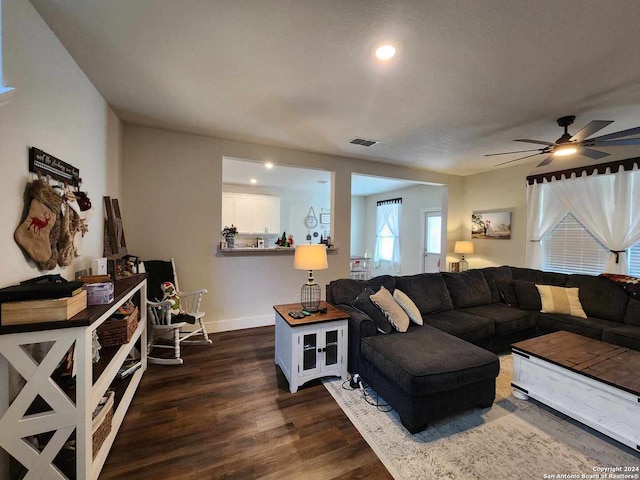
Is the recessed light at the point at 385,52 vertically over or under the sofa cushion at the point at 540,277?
over

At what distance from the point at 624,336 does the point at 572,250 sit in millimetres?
1883

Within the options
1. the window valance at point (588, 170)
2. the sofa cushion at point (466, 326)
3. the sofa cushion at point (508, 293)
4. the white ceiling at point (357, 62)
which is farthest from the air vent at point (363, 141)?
the window valance at point (588, 170)

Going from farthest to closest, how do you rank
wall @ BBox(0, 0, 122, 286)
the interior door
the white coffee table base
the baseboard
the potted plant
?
the interior door < the potted plant < the baseboard < the white coffee table base < wall @ BBox(0, 0, 122, 286)

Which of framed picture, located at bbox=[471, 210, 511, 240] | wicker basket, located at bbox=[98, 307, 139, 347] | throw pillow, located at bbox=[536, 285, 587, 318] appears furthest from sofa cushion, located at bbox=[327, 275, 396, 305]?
framed picture, located at bbox=[471, 210, 511, 240]

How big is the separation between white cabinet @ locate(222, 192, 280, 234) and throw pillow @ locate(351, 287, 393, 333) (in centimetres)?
450

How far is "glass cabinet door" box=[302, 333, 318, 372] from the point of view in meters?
2.33

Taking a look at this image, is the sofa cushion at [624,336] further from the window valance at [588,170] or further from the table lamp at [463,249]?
the table lamp at [463,249]

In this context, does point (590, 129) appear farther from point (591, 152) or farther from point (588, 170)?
point (588, 170)

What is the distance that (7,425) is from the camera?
1.18 m

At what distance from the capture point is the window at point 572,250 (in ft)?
12.1

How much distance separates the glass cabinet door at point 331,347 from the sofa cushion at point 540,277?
3.08m

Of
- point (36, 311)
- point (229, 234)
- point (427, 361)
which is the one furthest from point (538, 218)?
point (36, 311)

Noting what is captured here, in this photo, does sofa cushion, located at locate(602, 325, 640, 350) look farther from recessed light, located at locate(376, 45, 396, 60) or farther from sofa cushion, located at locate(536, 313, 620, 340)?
recessed light, located at locate(376, 45, 396, 60)

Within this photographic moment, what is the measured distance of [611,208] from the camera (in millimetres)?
3541
